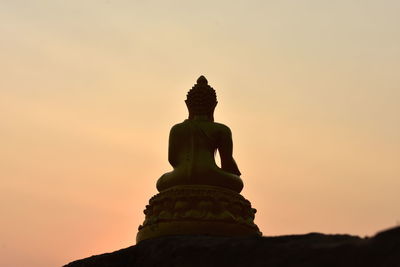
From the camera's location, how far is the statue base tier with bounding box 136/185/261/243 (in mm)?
9148

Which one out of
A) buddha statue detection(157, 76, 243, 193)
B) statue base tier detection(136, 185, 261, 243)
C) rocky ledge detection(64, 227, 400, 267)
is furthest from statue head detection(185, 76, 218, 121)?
rocky ledge detection(64, 227, 400, 267)

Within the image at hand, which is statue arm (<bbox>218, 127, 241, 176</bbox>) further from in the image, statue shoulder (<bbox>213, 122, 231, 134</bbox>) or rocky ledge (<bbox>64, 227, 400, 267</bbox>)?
rocky ledge (<bbox>64, 227, 400, 267</bbox>)

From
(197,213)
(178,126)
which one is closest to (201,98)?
(178,126)

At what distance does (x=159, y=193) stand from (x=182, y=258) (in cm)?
282

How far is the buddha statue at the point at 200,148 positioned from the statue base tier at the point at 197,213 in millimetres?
194

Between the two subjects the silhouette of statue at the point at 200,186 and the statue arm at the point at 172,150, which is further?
the statue arm at the point at 172,150

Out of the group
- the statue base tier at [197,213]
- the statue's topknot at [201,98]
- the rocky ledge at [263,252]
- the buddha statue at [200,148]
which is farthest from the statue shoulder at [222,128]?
the rocky ledge at [263,252]

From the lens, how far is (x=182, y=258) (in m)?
7.02

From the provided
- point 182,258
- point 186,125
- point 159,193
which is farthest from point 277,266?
point 186,125

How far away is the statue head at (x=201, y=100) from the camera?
10.7 m

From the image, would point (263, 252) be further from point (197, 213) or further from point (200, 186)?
point (200, 186)

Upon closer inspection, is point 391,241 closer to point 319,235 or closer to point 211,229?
point 319,235

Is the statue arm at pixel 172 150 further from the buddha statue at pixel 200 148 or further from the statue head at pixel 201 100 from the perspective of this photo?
the statue head at pixel 201 100

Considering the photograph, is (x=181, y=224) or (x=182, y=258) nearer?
(x=182, y=258)
